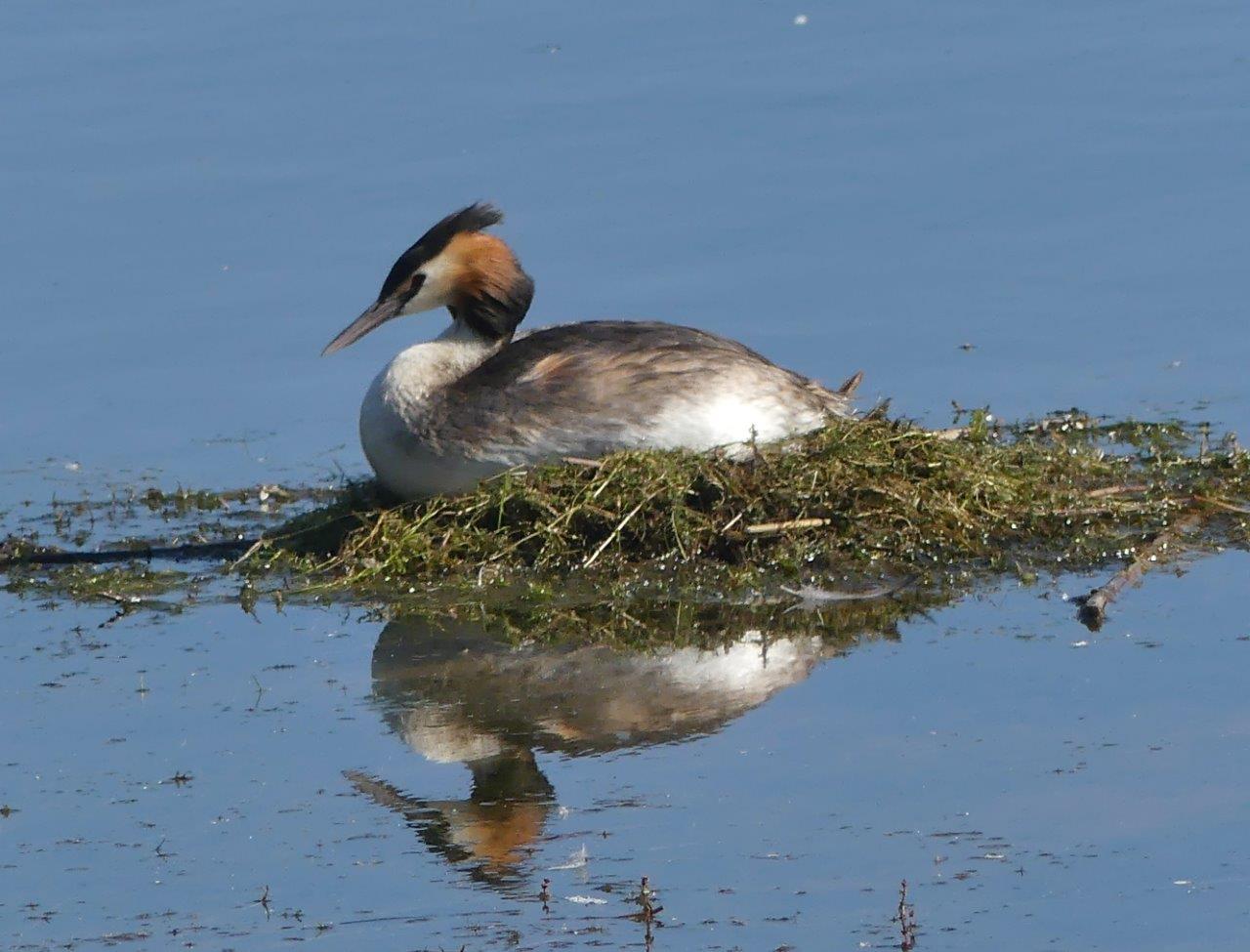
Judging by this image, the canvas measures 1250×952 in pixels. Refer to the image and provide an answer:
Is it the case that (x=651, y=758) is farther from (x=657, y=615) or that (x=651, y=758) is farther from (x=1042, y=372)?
(x=1042, y=372)

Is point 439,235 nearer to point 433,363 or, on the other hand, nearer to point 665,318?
point 433,363

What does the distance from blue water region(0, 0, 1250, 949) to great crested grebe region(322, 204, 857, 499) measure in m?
0.96

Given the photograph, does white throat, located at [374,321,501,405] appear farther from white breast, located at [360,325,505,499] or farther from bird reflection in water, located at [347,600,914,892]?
bird reflection in water, located at [347,600,914,892]

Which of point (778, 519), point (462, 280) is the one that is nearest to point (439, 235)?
point (462, 280)

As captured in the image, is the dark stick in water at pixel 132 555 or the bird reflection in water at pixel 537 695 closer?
the bird reflection in water at pixel 537 695

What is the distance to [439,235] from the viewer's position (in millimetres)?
9492

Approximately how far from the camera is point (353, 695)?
24.7 ft

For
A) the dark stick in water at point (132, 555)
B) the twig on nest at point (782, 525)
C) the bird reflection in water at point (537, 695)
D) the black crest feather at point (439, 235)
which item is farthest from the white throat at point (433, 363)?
the twig on nest at point (782, 525)

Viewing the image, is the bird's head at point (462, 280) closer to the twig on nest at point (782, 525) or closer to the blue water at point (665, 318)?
the blue water at point (665, 318)

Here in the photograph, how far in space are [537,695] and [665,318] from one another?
3.92 m

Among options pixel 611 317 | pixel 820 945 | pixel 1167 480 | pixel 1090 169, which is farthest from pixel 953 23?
pixel 820 945

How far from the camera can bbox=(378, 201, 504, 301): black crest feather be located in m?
9.48

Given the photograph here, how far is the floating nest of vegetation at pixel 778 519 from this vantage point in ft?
28.2

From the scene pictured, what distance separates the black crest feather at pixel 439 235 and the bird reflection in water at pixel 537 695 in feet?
5.85
